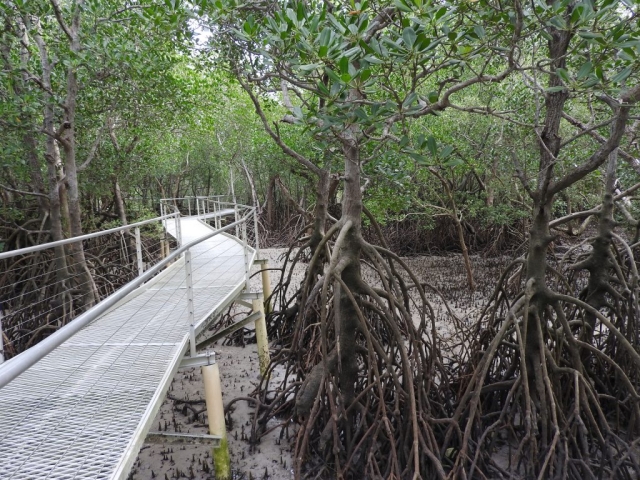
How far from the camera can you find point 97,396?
2322 mm

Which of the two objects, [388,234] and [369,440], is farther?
[388,234]

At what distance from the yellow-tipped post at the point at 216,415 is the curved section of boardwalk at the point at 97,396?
0.25 m

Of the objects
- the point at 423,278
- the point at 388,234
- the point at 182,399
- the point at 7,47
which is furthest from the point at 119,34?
the point at 388,234

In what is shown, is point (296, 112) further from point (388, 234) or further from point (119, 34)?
point (388, 234)

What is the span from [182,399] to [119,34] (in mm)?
3764

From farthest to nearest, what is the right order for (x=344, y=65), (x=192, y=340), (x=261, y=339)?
1. (x=261, y=339)
2. (x=192, y=340)
3. (x=344, y=65)

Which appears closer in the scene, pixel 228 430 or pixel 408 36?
pixel 408 36

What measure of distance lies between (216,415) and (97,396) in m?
0.85

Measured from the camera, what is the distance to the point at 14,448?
1.91 m

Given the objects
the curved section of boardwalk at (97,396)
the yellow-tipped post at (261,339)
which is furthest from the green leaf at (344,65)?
the yellow-tipped post at (261,339)

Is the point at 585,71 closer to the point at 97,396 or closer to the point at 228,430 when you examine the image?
the point at 97,396

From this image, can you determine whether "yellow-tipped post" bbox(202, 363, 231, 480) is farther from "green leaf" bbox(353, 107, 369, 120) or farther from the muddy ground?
"green leaf" bbox(353, 107, 369, 120)

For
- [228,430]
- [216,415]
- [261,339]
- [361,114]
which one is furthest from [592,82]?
[261,339]

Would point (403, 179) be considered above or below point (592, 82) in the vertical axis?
below
